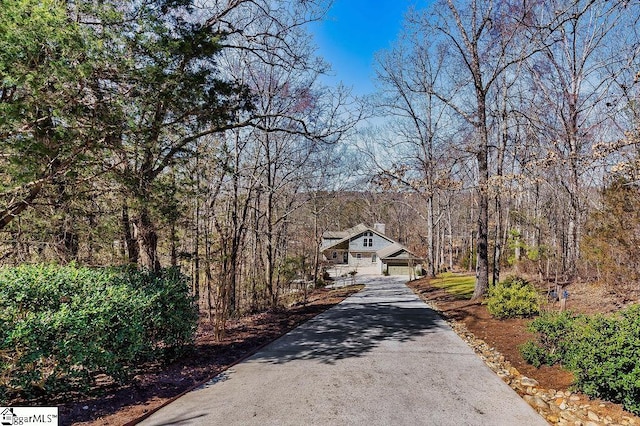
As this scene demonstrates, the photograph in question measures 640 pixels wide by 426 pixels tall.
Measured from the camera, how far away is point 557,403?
165 inches

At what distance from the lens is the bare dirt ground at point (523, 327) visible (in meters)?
4.73

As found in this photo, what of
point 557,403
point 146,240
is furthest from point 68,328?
point 557,403

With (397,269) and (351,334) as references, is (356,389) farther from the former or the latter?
(397,269)

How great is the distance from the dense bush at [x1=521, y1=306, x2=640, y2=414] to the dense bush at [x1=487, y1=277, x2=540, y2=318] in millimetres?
3771

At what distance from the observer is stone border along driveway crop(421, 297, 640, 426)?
366cm

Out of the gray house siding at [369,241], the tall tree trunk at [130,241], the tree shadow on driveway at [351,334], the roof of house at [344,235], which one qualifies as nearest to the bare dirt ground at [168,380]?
the tree shadow on driveway at [351,334]

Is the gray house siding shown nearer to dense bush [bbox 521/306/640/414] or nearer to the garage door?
the garage door

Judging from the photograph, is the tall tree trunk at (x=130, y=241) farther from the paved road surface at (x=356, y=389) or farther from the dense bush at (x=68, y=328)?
the paved road surface at (x=356, y=389)

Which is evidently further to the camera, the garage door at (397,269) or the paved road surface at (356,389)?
the garage door at (397,269)

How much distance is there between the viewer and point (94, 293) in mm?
4488

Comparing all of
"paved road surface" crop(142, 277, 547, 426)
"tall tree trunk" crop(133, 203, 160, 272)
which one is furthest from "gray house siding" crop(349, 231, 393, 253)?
"tall tree trunk" crop(133, 203, 160, 272)

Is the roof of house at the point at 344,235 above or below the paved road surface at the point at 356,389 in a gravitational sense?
above

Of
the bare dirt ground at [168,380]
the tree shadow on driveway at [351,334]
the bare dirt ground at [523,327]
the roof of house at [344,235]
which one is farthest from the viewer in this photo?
the roof of house at [344,235]

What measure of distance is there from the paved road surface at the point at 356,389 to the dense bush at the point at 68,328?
3.07 feet
